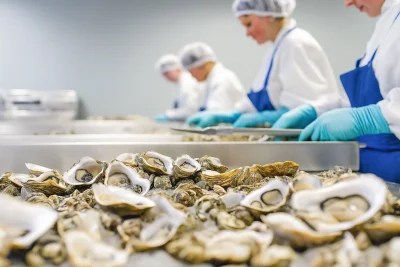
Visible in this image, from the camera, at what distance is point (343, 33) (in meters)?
6.00

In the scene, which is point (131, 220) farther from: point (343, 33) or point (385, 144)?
point (343, 33)

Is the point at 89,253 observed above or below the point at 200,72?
below

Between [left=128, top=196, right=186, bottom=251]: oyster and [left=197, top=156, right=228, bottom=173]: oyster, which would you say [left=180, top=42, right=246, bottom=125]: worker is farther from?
[left=128, top=196, right=186, bottom=251]: oyster

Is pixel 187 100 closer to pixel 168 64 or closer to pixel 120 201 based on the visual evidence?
pixel 168 64

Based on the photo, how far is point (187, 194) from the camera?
2.49ft

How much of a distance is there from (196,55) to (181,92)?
1.33m

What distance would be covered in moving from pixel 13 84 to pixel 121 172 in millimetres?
5955

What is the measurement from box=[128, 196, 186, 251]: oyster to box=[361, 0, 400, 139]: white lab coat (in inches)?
37.8

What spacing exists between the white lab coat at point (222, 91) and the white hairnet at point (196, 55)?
14cm

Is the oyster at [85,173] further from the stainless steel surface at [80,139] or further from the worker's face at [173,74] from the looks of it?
the worker's face at [173,74]

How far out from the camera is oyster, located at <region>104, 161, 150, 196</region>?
2.71ft

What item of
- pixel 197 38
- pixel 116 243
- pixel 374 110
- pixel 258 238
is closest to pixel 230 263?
pixel 258 238

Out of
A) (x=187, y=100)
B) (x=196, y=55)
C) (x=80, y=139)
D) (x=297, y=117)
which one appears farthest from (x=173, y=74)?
(x=80, y=139)

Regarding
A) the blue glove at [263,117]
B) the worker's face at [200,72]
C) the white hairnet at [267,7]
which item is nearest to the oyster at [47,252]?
the blue glove at [263,117]
